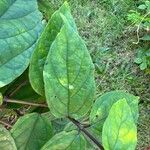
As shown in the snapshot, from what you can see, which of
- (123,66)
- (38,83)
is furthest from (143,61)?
(38,83)

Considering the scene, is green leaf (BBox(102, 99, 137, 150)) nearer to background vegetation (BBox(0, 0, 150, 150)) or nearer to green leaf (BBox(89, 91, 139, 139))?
green leaf (BBox(89, 91, 139, 139))

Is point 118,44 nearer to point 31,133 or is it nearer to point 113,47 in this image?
point 113,47

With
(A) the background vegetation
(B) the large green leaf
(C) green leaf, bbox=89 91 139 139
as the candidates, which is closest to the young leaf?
(C) green leaf, bbox=89 91 139 139

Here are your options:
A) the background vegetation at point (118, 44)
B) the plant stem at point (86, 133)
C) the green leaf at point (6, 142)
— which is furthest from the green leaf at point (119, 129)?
the background vegetation at point (118, 44)

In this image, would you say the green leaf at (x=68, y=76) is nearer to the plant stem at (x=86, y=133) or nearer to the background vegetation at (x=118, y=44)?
the plant stem at (x=86, y=133)

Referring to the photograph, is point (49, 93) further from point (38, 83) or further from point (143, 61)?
point (143, 61)

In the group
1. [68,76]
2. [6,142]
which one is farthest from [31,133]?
[68,76]
